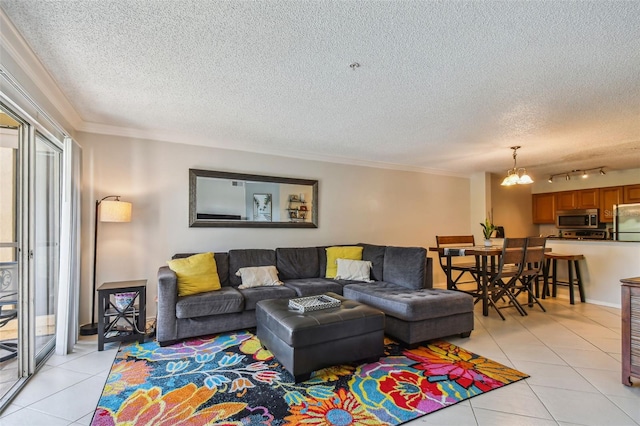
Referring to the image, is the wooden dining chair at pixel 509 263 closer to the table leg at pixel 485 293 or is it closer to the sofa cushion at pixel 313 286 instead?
the table leg at pixel 485 293

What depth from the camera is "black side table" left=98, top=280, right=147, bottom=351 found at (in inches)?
114

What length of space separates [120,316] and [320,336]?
2.05 meters

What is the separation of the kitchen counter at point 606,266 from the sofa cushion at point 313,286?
13.0ft

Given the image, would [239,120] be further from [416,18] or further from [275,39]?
[416,18]

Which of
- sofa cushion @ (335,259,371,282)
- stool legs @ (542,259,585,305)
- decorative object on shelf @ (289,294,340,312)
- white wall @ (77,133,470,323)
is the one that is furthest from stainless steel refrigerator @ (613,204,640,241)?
decorative object on shelf @ (289,294,340,312)

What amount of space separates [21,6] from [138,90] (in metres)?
1.02

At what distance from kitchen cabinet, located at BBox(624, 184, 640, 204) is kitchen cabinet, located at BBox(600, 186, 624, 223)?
0.06 metres

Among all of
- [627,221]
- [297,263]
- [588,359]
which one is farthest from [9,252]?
[627,221]

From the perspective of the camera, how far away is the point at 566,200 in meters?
6.69

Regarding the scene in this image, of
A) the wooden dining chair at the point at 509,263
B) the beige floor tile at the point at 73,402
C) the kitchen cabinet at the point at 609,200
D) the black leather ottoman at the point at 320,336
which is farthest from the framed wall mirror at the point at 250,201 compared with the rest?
the kitchen cabinet at the point at 609,200

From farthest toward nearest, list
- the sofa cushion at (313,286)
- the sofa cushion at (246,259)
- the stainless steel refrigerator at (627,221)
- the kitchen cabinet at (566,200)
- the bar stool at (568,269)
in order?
the kitchen cabinet at (566,200), the stainless steel refrigerator at (627,221), the bar stool at (568,269), the sofa cushion at (246,259), the sofa cushion at (313,286)

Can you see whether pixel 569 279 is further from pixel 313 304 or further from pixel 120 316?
pixel 120 316

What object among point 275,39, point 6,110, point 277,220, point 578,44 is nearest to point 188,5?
point 275,39

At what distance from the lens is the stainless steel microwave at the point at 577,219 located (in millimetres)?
6219
